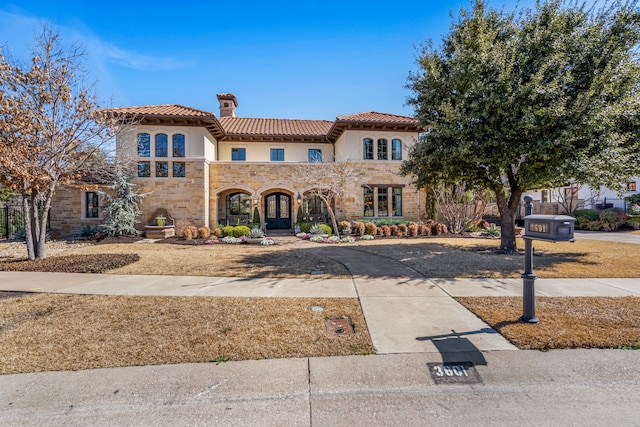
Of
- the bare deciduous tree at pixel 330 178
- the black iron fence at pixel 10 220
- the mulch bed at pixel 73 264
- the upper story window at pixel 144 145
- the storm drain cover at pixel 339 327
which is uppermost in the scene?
the upper story window at pixel 144 145

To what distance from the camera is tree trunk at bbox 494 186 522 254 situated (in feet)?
36.2

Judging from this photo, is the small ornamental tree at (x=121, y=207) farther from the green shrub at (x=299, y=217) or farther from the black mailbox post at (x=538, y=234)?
the black mailbox post at (x=538, y=234)

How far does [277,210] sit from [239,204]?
2.64 meters

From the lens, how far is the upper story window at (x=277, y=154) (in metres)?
21.7

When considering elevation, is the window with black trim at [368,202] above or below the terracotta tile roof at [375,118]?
below

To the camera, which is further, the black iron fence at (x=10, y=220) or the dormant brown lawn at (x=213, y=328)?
the black iron fence at (x=10, y=220)

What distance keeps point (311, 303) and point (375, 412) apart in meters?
2.70

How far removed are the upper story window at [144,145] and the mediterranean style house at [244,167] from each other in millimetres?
52

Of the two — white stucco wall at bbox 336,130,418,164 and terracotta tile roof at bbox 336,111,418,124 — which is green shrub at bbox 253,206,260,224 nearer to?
white stucco wall at bbox 336,130,418,164

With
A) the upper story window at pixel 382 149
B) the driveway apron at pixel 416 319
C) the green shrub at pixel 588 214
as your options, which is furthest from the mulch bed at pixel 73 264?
the green shrub at pixel 588 214

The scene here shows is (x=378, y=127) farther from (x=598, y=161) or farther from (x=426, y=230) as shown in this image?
(x=598, y=161)

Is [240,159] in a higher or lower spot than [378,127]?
lower

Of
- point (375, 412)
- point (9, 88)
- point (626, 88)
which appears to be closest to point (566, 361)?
point (375, 412)

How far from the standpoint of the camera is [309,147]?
72.5 ft
